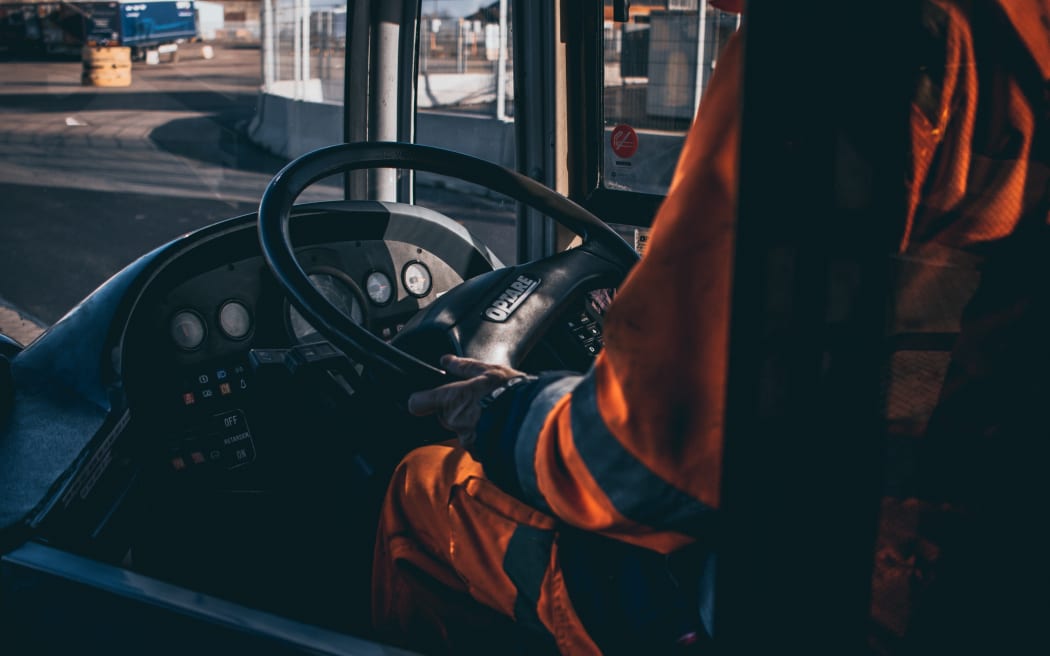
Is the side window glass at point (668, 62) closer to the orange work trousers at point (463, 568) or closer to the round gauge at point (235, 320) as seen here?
the round gauge at point (235, 320)

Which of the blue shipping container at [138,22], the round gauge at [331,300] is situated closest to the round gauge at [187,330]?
the round gauge at [331,300]

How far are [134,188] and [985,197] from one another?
11389 millimetres

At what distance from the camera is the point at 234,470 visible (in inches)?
76.3

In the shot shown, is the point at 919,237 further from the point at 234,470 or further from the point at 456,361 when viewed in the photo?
the point at 234,470

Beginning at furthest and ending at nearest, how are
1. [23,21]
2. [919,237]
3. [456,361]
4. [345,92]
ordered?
1. [23,21]
2. [345,92]
3. [456,361]
4. [919,237]

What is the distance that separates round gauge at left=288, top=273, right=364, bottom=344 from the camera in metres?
2.20

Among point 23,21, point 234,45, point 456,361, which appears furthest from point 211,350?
point 234,45

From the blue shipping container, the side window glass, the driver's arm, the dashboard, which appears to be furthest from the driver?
the blue shipping container

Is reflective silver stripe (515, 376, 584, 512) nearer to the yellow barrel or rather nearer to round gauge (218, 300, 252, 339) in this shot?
round gauge (218, 300, 252, 339)

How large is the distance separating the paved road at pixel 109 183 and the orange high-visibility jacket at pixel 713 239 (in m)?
5.73

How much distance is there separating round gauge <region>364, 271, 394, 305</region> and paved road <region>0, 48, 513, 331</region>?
442cm

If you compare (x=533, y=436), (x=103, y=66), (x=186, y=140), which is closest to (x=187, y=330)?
(x=533, y=436)

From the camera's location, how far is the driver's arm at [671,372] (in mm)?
955

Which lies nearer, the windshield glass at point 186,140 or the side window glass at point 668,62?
the side window glass at point 668,62
